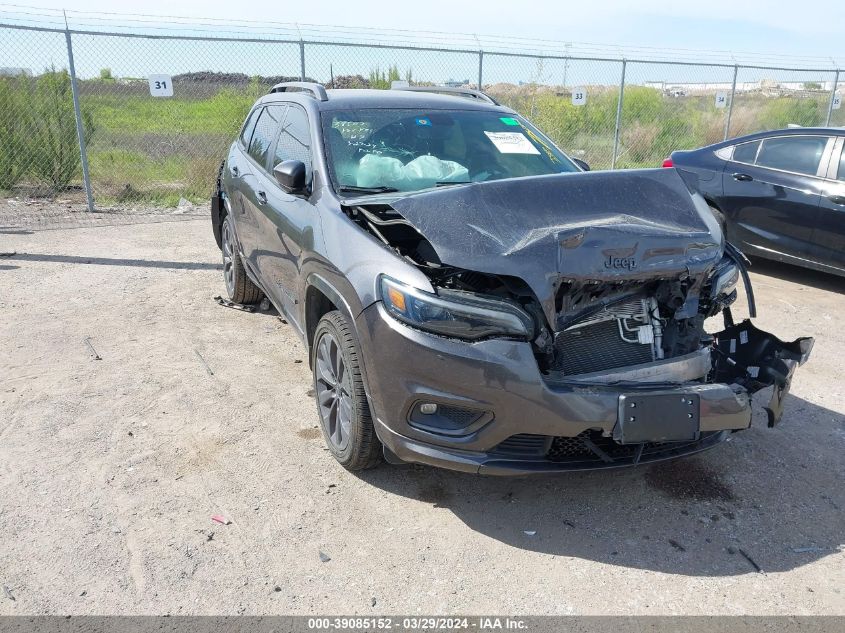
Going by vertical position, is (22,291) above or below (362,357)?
below

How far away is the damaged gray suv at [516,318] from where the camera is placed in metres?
2.87

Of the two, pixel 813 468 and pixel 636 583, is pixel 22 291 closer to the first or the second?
pixel 636 583

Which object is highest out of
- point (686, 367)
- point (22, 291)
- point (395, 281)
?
point (395, 281)

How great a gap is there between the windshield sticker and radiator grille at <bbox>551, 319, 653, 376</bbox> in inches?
64.8

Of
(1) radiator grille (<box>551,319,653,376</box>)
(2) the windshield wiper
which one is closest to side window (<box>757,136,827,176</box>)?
(1) radiator grille (<box>551,319,653,376</box>)

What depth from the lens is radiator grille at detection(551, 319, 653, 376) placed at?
10.2 feet

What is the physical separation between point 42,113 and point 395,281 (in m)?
10.2

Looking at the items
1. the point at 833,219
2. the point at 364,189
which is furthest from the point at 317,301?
the point at 833,219

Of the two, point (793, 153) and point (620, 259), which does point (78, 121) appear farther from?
point (620, 259)

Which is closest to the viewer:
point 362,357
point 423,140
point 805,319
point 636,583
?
point 636,583

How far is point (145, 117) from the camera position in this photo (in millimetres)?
15820

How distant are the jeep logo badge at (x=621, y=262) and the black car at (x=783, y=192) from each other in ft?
14.3

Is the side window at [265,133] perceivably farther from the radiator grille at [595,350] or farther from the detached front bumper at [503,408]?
the radiator grille at [595,350]

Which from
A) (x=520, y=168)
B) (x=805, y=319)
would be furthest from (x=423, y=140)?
(x=805, y=319)
